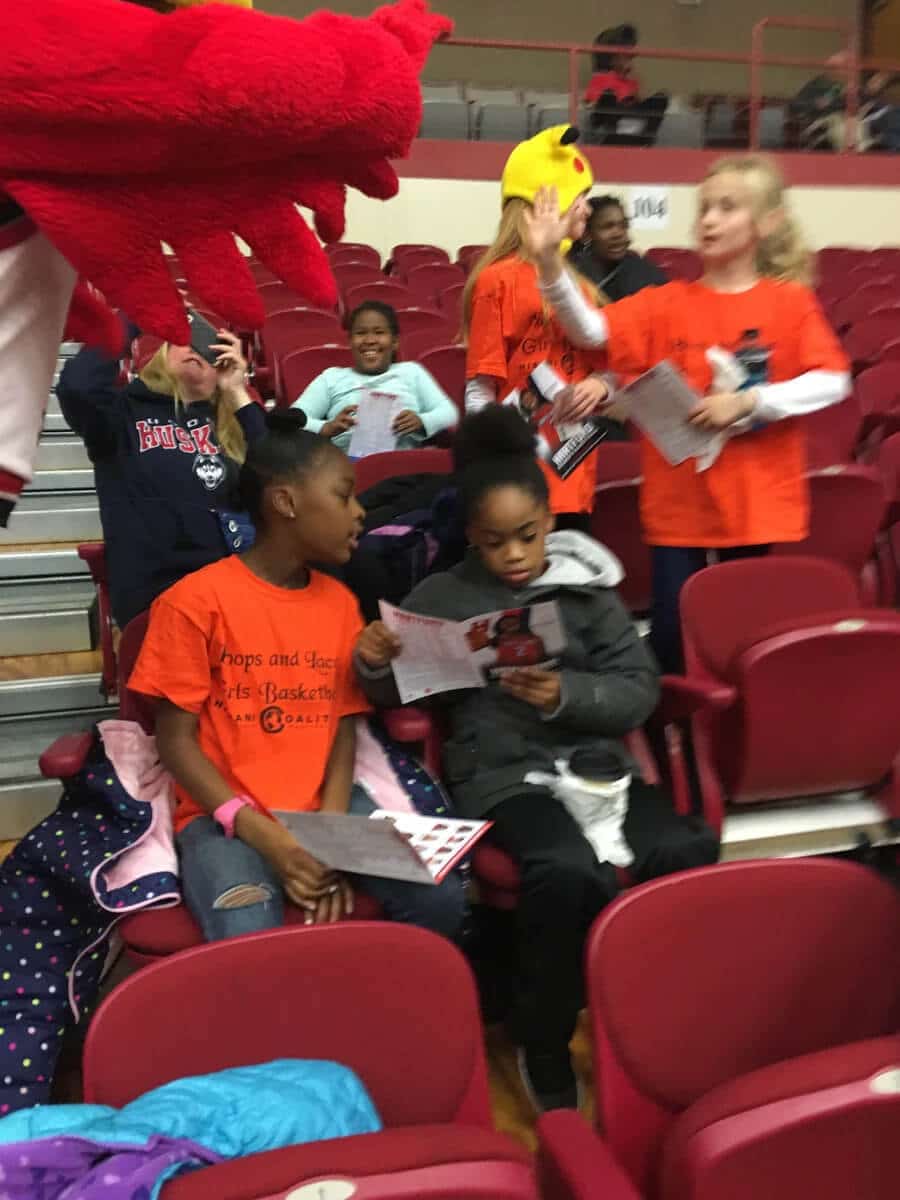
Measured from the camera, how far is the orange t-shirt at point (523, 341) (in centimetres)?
213

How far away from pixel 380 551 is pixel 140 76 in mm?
1527

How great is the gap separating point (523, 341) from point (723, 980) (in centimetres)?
143

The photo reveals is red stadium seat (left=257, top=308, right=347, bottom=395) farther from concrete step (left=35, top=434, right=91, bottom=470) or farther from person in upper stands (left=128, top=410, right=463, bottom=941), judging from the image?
person in upper stands (left=128, top=410, right=463, bottom=941)

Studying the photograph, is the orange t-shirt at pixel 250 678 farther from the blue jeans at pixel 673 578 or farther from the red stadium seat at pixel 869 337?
the red stadium seat at pixel 869 337

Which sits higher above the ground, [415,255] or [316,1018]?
[415,255]

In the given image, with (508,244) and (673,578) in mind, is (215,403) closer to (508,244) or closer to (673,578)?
(508,244)

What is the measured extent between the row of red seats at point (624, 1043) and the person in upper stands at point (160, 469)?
4.21 feet

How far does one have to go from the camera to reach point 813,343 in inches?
76.6

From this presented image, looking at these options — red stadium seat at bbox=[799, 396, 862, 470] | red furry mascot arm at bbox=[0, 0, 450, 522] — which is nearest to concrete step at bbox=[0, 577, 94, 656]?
red furry mascot arm at bbox=[0, 0, 450, 522]

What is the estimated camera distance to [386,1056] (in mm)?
1062

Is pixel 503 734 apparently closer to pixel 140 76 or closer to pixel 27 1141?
pixel 27 1141

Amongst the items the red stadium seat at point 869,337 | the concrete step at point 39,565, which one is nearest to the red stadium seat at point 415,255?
the red stadium seat at point 869,337

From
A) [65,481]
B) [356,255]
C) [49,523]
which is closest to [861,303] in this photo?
[356,255]

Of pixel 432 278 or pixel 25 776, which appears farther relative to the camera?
pixel 432 278
